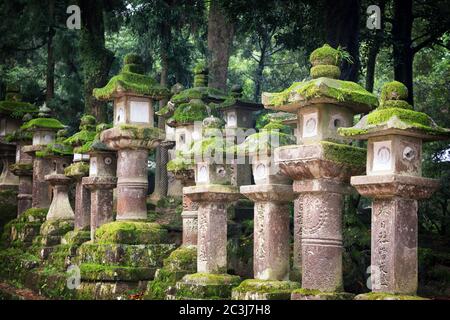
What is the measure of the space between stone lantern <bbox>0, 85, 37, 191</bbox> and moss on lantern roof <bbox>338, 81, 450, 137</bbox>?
13.0 metres

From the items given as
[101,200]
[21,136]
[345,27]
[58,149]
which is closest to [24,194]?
[21,136]

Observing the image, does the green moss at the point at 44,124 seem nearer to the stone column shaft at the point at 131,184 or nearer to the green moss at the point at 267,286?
the stone column shaft at the point at 131,184

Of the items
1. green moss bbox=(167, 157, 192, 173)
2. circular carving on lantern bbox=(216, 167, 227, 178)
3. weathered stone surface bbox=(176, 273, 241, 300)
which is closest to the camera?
weathered stone surface bbox=(176, 273, 241, 300)

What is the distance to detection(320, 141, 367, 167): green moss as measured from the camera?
10461 mm

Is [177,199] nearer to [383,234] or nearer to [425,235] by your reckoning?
[425,235]

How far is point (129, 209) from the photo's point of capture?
47.7 feet

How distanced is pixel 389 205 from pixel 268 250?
7.36 feet

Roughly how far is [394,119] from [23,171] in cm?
1215

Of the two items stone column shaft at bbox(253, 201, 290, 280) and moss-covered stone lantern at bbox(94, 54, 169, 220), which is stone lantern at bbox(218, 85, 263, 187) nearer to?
moss-covered stone lantern at bbox(94, 54, 169, 220)

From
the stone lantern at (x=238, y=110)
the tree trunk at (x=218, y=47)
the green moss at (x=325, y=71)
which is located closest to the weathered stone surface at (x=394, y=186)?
the green moss at (x=325, y=71)

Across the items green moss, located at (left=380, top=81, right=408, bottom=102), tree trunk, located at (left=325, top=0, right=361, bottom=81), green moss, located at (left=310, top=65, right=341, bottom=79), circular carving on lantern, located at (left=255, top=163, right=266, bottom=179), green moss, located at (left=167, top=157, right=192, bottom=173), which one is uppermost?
tree trunk, located at (left=325, top=0, right=361, bottom=81)

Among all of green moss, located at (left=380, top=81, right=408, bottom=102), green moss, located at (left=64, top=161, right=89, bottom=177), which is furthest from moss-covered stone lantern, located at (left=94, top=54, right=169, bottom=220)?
green moss, located at (left=380, top=81, right=408, bottom=102)

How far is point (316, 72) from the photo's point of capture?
10.9 metres
